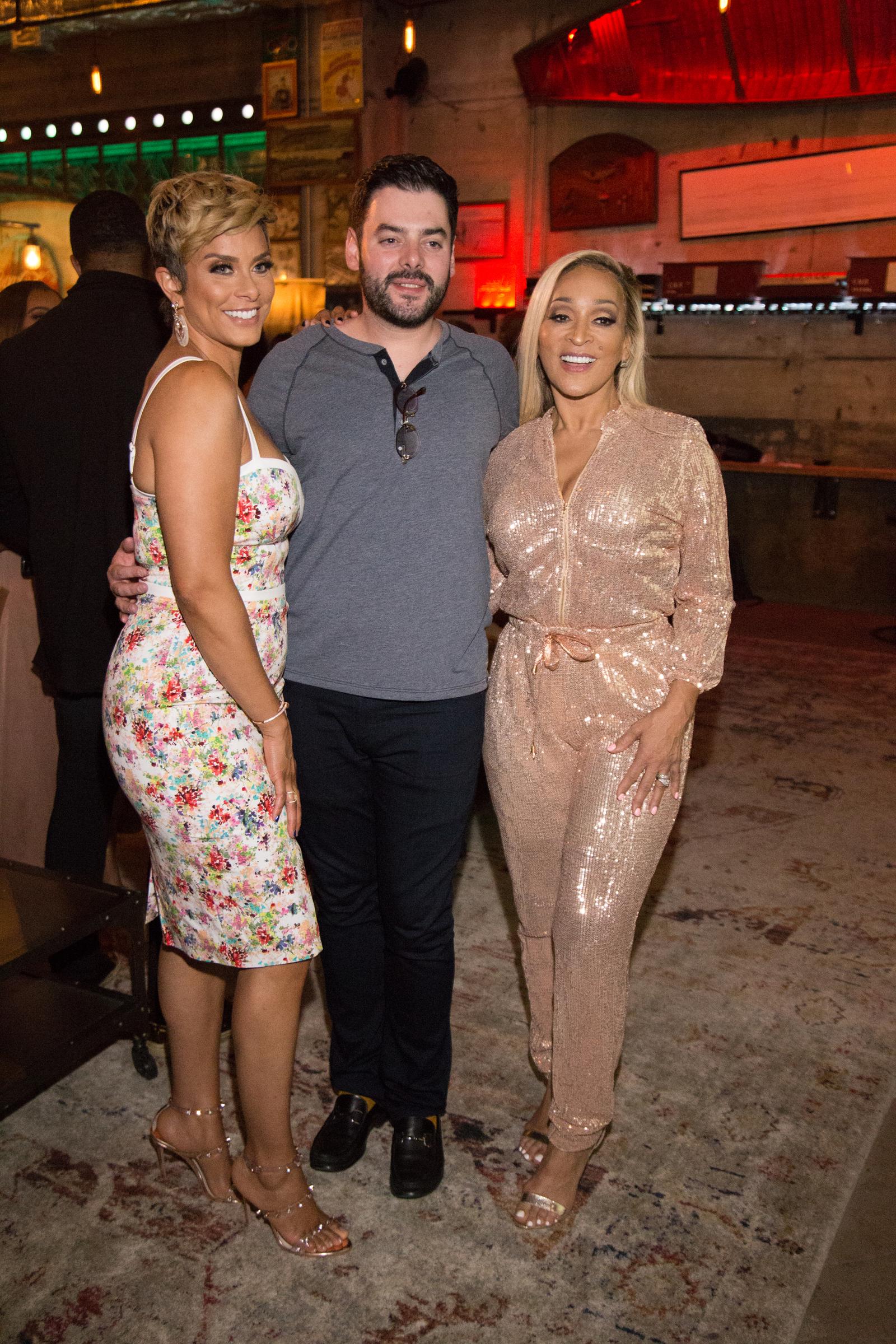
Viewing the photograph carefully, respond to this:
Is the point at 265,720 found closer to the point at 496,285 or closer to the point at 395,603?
the point at 395,603

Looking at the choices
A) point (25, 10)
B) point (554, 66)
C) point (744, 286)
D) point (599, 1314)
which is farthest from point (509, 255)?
point (599, 1314)

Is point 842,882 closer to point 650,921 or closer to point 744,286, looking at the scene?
point 650,921

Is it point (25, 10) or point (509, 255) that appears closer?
point (25, 10)

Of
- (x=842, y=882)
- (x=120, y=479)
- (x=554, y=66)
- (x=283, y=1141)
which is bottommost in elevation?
(x=842, y=882)

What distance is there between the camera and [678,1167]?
2.27 m

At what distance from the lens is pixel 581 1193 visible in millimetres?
2197

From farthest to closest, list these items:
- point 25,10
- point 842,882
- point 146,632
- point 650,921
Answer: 1. point 25,10
2. point 842,882
3. point 650,921
4. point 146,632

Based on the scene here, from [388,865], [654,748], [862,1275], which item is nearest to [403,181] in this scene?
Result: [654,748]

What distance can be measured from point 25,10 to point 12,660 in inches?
316

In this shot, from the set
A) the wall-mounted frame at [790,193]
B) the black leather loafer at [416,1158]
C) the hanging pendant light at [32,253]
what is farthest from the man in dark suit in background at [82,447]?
the hanging pendant light at [32,253]

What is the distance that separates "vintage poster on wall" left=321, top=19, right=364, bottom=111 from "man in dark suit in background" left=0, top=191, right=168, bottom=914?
7750 mm

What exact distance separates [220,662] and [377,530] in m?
0.44

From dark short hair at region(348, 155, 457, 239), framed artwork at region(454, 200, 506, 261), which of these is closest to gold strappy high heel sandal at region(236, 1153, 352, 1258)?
dark short hair at region(348, 155, 457, 239)

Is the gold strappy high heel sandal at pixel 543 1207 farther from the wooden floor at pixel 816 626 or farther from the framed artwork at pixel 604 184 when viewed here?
the framed artwork at pixel 604 184
